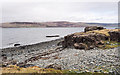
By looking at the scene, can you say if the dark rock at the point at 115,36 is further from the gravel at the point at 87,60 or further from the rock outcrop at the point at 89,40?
the gravel at the point at 87,60

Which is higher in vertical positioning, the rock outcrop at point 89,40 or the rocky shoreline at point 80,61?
the rock outcrop at point 89,40

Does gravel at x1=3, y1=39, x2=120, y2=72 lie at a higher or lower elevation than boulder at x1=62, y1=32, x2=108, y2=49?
A: lower

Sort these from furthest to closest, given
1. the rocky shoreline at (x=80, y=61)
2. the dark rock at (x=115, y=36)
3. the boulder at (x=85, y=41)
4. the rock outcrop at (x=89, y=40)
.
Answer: the dark rock at (x=115, y=36)
the rock outcrop at (x=89, y=40)
the boulder at (x=85, y=41)
the rocky shoreline at (x=80, y=61)

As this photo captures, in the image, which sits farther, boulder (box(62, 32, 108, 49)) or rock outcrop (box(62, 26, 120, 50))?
rock outcrop (box(62, 26, 120, 50))

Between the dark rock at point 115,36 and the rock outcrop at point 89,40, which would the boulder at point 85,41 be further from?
the dark rock at point 115,36

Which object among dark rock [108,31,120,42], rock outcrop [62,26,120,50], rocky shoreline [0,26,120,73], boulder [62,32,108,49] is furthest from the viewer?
dark rock [108,31,120,42]

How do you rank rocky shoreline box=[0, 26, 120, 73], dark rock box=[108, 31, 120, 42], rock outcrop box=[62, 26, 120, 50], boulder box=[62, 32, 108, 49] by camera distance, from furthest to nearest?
dark rock box=[108, 31, 120, 42], rock outcrop box=[62, 26, 120, 50], boulder box=[62, 32, 108, 49], rocky shoreline box=[0, 26, 120, 73]

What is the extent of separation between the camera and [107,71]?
1580 centimetres

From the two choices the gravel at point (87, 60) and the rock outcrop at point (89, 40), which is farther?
the rock outcrop at point (89, 40)

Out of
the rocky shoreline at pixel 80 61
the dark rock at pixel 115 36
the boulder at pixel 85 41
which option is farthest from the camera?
the dark rock at pixel 115 36

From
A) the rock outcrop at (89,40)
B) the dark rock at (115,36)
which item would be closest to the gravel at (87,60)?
the rock outcrop at (89,40)

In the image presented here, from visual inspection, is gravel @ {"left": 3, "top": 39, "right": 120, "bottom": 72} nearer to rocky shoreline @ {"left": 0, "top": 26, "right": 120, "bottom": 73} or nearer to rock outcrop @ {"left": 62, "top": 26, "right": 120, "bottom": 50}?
rocky shoreline @ {"left": 0, "top": 26, "right": 120, "bottom": 73}

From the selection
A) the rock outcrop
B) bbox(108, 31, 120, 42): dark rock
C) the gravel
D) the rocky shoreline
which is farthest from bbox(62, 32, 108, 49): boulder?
the gravel

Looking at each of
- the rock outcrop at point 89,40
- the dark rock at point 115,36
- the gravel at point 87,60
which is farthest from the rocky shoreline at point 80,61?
the dark rock at point 115,36
